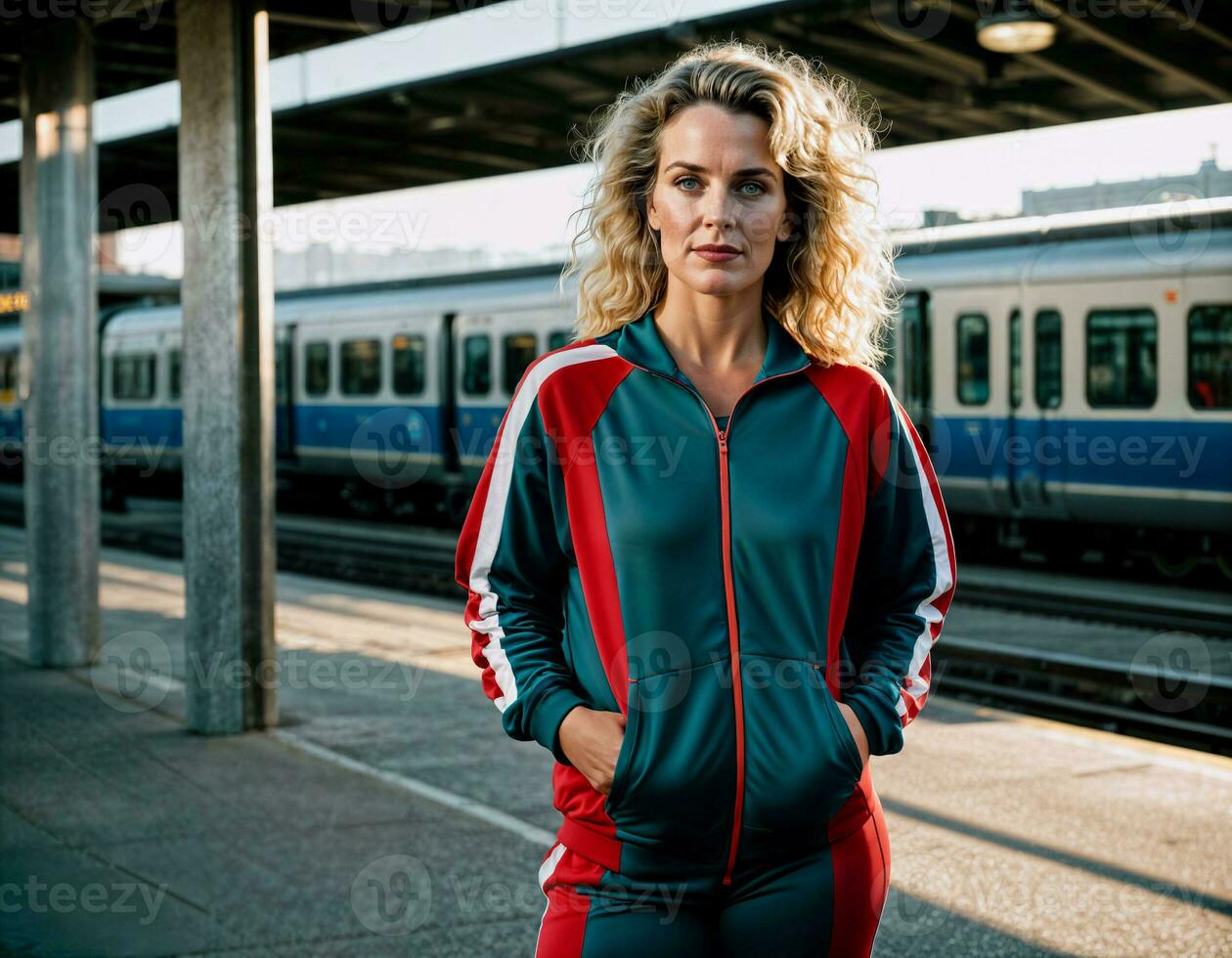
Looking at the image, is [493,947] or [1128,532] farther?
[1128,532]

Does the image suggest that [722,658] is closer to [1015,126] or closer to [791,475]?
[791,475]

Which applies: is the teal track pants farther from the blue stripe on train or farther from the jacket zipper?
the blue stripe on train

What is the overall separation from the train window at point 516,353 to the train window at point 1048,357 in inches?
286

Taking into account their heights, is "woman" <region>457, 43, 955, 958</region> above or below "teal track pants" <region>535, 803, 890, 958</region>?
above

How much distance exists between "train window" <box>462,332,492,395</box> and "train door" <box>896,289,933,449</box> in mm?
6453

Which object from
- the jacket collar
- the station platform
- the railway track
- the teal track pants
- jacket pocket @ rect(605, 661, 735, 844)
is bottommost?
the railway track

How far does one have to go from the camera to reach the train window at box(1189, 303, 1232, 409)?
539 inches

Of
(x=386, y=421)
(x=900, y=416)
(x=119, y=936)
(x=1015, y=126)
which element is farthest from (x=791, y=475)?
(x=386, y=421)

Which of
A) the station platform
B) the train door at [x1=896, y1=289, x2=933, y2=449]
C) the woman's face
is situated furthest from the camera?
the train door at [x1=896, y1=289, x2=933, y2=449]

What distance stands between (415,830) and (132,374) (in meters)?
23.8

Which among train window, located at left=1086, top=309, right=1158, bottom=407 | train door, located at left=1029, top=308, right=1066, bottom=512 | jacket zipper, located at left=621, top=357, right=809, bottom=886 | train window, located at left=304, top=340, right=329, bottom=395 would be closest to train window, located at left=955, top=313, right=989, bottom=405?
train door, located at left=1029, top=308, right=1066, bottom=512

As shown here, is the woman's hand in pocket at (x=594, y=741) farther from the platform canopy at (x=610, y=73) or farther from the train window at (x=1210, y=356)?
the train window at (x=1210, y=356)

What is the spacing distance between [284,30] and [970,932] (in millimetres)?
6770

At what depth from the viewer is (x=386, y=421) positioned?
74.4ft
